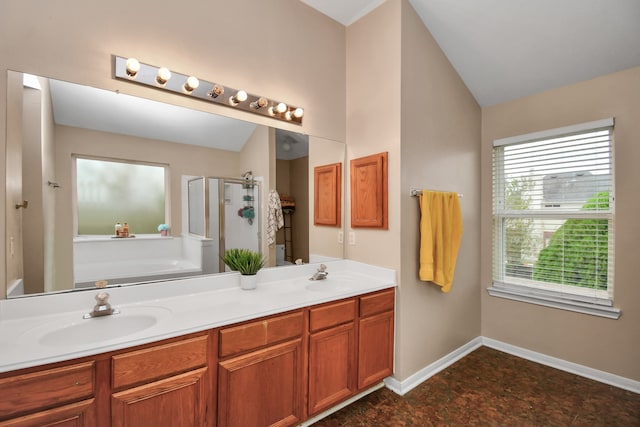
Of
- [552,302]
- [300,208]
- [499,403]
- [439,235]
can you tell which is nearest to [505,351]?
[552,302]

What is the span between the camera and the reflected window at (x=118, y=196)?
1.57 m

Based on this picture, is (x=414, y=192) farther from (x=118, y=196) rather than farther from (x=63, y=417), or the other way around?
(x=63, y=417)

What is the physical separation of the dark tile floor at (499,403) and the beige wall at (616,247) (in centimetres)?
23

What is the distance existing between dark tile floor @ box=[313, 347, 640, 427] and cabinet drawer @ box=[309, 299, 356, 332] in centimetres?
64

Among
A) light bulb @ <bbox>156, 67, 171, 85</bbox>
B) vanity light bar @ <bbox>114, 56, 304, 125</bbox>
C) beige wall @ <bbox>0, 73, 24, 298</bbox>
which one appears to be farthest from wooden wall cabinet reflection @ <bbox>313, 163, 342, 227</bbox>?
beige wall @ <bbox>0, 73, 24, 298</bbox>

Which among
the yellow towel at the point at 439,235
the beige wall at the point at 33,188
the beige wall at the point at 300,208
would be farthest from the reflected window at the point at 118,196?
the yellow towel at the point at 439,235

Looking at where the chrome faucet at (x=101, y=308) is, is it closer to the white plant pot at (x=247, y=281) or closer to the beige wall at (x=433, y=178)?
the white plant pot at (x=247, y=281)

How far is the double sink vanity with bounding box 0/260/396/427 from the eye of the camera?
1.06m

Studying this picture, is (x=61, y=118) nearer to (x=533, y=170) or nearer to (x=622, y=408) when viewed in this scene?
(x=533, y=170)

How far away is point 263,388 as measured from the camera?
155cm

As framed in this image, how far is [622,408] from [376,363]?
5.57 feet

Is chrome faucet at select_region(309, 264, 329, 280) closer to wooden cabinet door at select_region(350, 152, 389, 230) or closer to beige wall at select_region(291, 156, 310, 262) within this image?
beige wall at select_region(291, 156, 310, 262)

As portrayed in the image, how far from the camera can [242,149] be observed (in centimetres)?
209

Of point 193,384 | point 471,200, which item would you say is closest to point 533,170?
point 471,200
